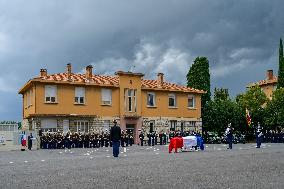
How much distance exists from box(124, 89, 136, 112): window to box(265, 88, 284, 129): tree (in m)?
17.7

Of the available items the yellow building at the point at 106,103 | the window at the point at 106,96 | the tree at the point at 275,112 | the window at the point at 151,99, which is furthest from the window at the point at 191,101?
the window at the point at 106,96

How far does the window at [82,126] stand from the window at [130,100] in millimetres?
5064

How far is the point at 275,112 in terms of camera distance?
5791 centimetres

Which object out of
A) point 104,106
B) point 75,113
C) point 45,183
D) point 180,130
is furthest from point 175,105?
point 45,183

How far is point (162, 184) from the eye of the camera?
35.7 ft

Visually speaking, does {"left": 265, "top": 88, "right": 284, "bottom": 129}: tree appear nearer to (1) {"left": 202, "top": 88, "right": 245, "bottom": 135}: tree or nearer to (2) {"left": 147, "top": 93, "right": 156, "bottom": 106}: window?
(1) {"left": 202, "top": 88, "right": 245, "bottom": 135}: tree

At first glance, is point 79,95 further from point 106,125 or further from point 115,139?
point 115,139

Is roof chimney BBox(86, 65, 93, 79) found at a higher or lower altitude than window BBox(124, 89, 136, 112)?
higher

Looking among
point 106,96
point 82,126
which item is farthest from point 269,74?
point 82,126

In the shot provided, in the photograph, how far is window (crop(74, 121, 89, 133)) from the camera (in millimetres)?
46250

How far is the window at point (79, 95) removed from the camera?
154 feet

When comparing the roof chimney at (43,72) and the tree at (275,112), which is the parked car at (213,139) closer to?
the tree at (275,112)

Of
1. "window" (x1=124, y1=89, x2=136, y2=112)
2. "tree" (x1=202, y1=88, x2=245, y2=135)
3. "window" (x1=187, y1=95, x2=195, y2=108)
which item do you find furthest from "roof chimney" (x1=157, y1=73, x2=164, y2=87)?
"tree" (x1=202, y1=88, x2=245, y2=135)

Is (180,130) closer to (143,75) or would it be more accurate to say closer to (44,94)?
(143,75)
